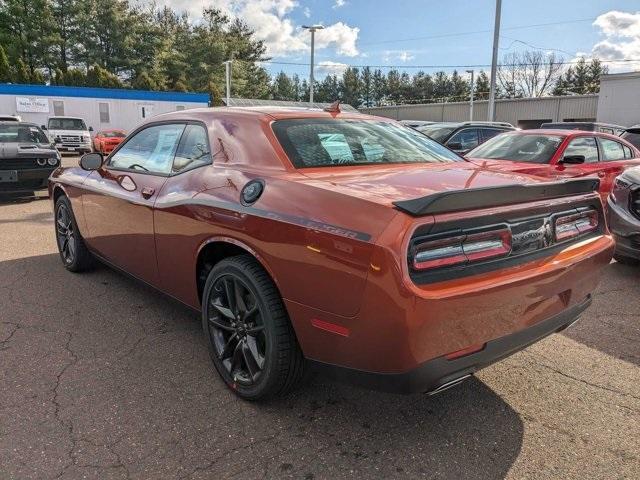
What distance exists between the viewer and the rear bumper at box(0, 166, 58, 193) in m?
8.96

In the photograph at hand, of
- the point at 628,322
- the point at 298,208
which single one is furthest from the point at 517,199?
the point at 628,322

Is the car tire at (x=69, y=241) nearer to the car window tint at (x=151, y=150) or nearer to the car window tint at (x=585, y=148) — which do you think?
the car window tint at (x=151, y=150)

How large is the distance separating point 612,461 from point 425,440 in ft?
2.70

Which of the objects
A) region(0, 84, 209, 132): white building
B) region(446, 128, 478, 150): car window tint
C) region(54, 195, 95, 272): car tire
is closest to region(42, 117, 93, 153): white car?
region(0, 84, 209, 132): white building

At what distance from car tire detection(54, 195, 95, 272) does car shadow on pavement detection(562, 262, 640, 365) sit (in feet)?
13.6

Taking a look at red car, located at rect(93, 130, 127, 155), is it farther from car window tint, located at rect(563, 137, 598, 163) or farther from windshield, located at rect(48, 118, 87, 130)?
car window tint, located at rect(563, 137, 598, 163)

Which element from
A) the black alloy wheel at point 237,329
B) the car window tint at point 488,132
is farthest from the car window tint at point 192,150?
the car window tint at point 488,132

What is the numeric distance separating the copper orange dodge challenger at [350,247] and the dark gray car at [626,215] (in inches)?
94.1

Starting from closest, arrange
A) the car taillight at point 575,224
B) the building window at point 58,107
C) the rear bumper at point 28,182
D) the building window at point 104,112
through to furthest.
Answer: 1. the car taillight at point 575,224
2. the rear bumper at point 28,182
3. the building window at point 58,107
4. the building window at point 104,112

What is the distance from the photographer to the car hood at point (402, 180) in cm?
228

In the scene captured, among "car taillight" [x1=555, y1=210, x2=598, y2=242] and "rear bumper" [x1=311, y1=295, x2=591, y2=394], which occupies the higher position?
"car taillight" [x1=555, y1=210, x2=598, y2=242]

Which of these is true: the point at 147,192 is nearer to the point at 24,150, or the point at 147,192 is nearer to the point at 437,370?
the point at 437,370

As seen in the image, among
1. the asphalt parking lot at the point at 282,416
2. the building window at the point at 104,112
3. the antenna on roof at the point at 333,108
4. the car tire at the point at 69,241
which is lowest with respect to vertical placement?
the asphalt parking lot at the point at 282,416

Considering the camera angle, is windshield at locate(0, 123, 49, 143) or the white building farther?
the white building
